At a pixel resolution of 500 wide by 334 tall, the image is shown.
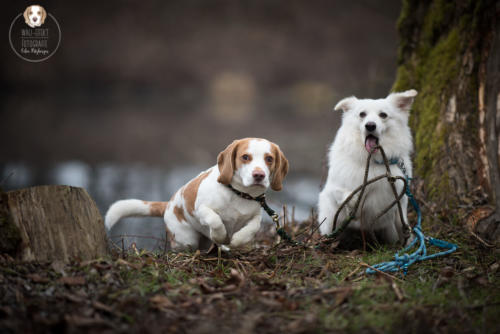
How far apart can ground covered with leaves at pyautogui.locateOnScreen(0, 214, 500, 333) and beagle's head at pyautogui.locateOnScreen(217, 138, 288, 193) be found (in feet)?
2.42

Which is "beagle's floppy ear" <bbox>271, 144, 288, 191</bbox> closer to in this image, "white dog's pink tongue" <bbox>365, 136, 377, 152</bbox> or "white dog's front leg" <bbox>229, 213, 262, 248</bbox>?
"white dog's front leg" <bbox>229, 213, 262, 248</bbox>

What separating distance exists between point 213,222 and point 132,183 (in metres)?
7.84

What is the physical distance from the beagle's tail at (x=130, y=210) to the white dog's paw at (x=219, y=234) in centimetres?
112

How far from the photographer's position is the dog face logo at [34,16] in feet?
18.2

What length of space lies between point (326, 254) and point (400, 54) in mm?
3983

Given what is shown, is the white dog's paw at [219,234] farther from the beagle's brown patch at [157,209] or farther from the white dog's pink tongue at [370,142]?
the white dog's pink tongue at [370,142]

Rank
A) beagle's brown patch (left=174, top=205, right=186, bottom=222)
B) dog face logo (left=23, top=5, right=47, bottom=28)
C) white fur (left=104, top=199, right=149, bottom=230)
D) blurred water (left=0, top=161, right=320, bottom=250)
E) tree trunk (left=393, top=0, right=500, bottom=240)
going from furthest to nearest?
blurred water (left=0, top=161, right=320, bottom=250) → dog face logo (left=23, top=5, right=47, bottom=28) → tree trunk (left=393, top=0, right=500, bottom=240) → white fur (left=104, top=199, right=149, bottom=230) → beagle's brown patch (left=174, top=205, right=186, bottom=222)

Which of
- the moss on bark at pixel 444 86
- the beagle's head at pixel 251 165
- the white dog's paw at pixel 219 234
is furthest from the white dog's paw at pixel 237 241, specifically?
the moss on bark at pixel 444 86

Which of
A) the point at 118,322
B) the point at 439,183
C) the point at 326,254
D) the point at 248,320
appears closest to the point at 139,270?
the point at 118,322

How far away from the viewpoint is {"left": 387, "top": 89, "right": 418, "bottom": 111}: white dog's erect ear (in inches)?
157

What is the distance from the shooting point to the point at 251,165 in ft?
10.8

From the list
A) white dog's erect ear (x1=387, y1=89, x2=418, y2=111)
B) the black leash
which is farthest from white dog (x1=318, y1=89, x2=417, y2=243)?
the black leash

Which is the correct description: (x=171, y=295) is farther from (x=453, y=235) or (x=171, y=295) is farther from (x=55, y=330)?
(x=453, y=235)

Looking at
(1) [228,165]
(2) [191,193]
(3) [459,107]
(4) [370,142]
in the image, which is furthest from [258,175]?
(3) [459,107]
